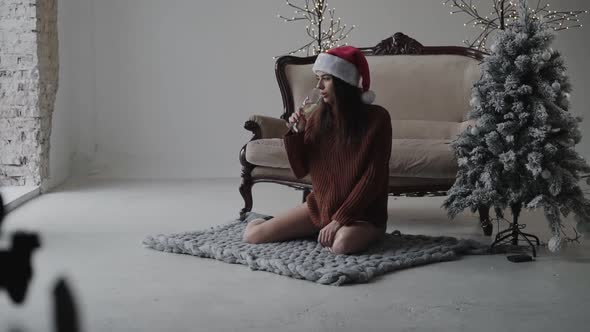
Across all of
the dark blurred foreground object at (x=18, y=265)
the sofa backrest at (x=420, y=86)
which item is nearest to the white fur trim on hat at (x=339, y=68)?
the sofa backrest at (x=420, y=86)

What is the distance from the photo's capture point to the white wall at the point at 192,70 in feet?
19.1

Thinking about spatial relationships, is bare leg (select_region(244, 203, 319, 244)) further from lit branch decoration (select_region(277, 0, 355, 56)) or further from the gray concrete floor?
lit branch decoration (select_region(277, 0, 355, 56))

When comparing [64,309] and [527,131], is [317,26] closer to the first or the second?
[527,131]

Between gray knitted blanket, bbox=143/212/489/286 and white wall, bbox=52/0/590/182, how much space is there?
2.72 m

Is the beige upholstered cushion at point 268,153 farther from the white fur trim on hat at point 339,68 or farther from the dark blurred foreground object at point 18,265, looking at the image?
the dark blurred foreground object at point 18,265

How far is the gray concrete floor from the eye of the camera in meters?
1.97

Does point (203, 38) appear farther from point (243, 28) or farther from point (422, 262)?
point (422, 262)

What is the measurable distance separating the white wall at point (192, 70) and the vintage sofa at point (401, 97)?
1595 mm

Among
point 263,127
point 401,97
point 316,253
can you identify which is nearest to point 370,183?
point 316,253

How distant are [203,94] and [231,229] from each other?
9.03 ft

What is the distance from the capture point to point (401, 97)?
Answer: 4.23 m

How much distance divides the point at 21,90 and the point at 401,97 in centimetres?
237

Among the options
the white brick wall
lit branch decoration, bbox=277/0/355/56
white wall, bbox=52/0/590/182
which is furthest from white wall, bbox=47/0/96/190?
lit branch decoration, bbox=277/0/355/56

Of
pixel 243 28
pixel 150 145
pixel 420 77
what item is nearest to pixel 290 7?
pixel 243 28
